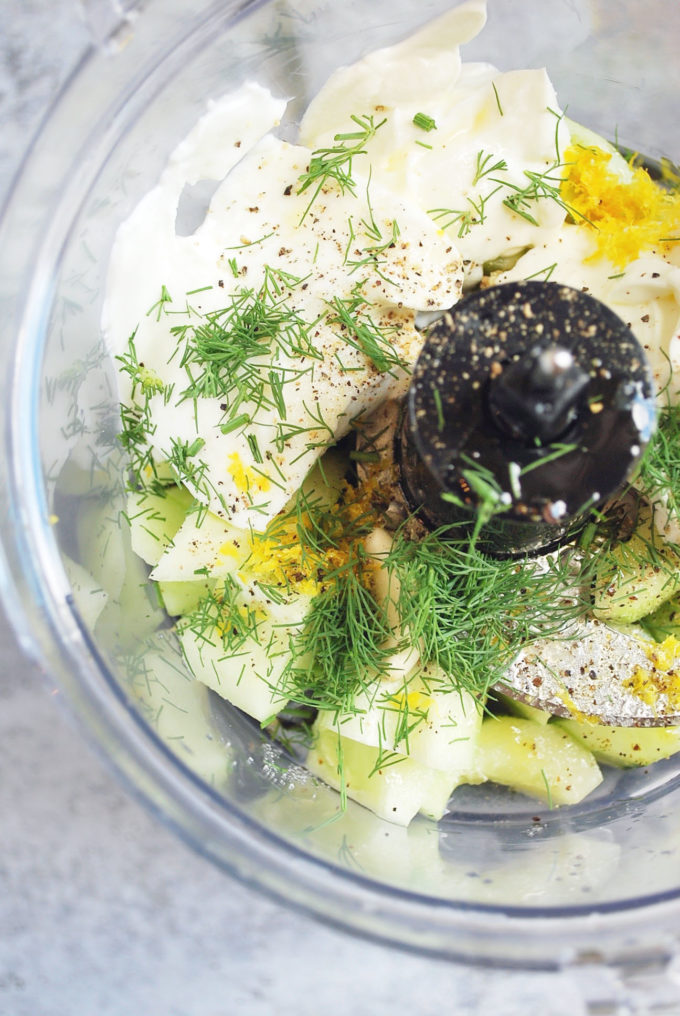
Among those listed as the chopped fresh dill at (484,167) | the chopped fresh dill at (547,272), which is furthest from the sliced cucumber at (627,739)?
the chopped fresh dill at (484,167)

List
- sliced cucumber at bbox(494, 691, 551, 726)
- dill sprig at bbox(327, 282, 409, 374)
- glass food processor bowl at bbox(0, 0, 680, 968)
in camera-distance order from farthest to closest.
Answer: sliced cucumber at bbox(494, 691, 551, 726), dill sprig at bbox(327, 282, 409, 374), glass food processor bowl at bbox(0, 0, 680, 968)

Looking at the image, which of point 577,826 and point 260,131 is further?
point 577,826

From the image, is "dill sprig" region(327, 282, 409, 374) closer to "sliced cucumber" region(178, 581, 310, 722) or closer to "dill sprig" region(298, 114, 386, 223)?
"dill sprig" region(298, 114, 386, 223)

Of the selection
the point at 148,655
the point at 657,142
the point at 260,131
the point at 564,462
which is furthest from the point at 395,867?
the point at 657,142

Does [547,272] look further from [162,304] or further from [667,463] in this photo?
[162,304]

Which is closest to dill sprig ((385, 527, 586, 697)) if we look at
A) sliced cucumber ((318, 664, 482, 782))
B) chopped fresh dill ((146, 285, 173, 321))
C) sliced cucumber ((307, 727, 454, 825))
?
sliced cucumber ((318, 664, 482, 782))

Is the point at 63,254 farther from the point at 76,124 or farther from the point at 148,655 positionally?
the point at 148,655
